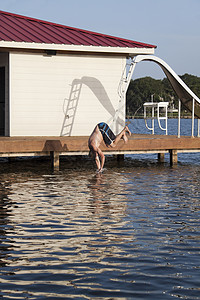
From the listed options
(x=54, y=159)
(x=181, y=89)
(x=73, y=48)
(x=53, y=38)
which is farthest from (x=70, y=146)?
(x=181, y=89)

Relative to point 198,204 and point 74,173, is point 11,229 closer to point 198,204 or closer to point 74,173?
point 198,204

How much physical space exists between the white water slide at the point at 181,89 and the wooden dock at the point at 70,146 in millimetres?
1558

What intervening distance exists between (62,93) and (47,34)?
2.24 meters

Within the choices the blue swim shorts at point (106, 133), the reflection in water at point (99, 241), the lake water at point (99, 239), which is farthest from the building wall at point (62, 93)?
the reflection in water at point (99, 241)

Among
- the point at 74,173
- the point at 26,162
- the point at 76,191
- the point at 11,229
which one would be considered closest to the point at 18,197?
the point at 76,191

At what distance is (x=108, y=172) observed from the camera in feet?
56.9

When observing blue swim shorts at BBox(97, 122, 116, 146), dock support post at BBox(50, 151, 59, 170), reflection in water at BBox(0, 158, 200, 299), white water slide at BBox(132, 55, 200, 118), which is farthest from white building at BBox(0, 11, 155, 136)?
reflection in water at BBox(0, 158, 200, 299)

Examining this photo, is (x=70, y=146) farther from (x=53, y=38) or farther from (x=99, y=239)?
(x=99, y=239)

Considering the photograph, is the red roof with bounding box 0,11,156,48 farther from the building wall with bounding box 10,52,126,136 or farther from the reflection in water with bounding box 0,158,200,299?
the reflection in water with bounding box 0,158,200,299

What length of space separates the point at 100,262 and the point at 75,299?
1262 mm

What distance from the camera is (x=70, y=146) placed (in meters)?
17.0

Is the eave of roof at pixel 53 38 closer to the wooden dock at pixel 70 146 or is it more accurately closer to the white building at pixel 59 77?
the white building at pixel 59 77

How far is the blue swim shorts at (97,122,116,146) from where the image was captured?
53.5 feet

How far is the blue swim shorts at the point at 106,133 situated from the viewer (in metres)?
16.3
